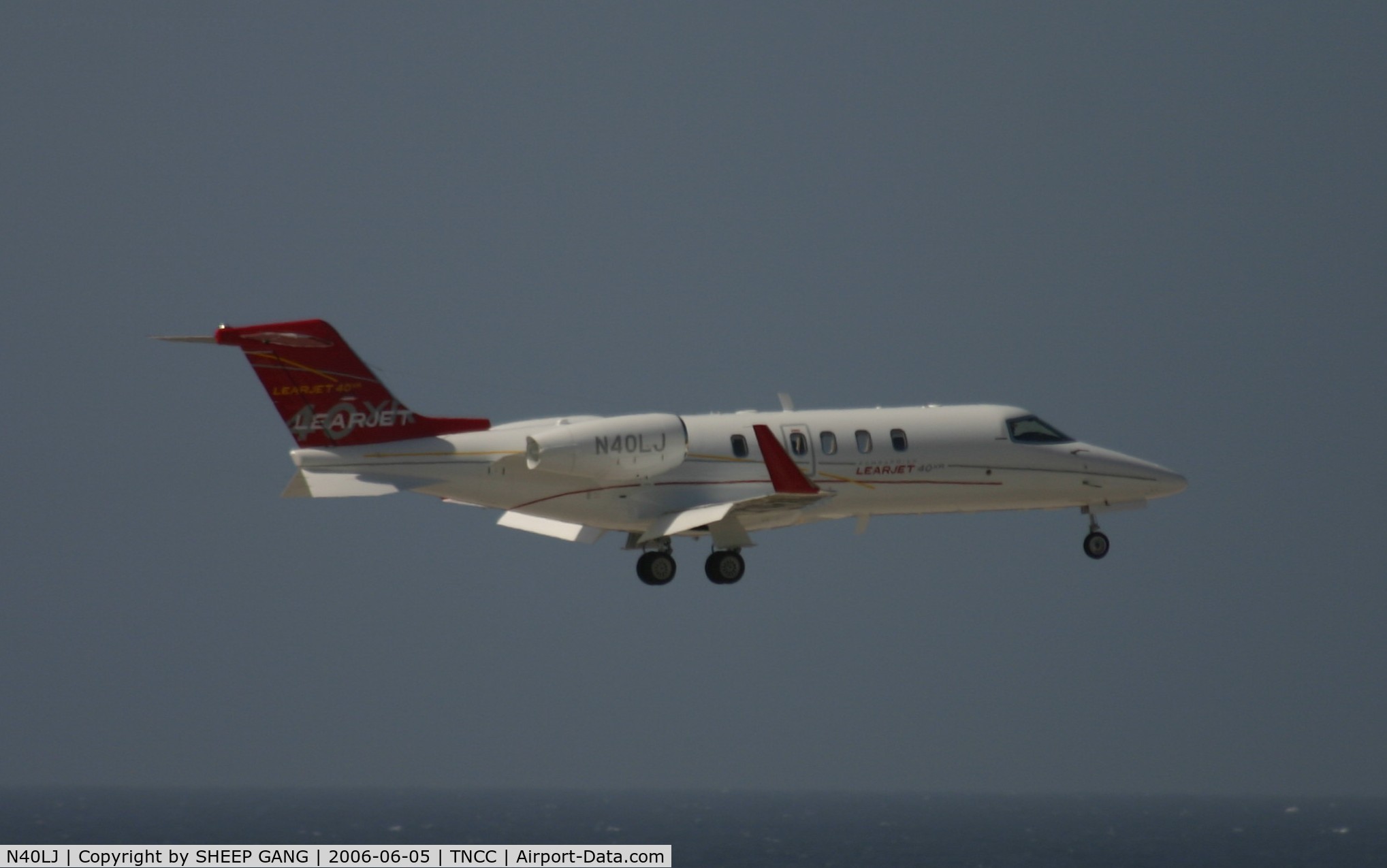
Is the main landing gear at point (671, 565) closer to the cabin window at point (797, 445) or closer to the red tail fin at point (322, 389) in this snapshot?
the cabin window at point (797, 445)

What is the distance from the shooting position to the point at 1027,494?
37844 mm

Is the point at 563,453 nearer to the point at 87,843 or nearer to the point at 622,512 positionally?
the point at 622,512

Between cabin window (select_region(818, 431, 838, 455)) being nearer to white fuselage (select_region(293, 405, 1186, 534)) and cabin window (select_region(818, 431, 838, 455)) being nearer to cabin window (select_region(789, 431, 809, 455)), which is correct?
white fuselage (select_region(293, 405, 1186, 534))

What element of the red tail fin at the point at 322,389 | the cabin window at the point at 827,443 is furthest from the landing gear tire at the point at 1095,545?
the red tail fin at the point at 322,389

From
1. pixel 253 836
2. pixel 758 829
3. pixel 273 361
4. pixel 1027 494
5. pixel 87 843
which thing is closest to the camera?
pixel 273 361

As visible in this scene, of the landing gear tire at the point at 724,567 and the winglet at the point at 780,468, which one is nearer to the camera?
the winglet at the point at 780,468

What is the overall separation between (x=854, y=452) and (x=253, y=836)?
128 metres

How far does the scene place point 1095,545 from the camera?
39.4 metres

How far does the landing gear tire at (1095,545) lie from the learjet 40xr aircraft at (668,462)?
93 centimetres

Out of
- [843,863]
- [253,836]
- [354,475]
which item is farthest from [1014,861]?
[354,475]

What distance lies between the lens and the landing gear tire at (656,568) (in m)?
36.1

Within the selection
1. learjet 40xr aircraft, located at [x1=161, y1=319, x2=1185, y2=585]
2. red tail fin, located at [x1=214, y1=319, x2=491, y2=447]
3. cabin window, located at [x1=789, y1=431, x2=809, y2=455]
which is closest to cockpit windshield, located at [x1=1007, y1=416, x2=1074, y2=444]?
learjet 40xr aircraft, located at [x1=161, y1=319, x2=1185, y2=585]
